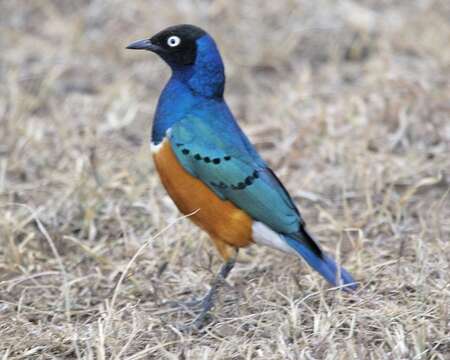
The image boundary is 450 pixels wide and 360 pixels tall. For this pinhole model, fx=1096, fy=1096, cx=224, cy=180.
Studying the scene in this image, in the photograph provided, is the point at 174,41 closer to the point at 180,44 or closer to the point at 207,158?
the point at 180,44

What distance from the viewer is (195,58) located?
5.04m

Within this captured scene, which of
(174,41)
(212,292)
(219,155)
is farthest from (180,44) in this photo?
(212,292)

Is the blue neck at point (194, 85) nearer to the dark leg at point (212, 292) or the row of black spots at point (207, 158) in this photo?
the row of black spots at point (207, 158)

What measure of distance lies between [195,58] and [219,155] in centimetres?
50

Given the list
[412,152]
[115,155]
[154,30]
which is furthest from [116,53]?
[412,152]

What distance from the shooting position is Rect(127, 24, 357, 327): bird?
15.8ft

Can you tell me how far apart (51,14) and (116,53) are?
2.65ft

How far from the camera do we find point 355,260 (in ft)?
17.1

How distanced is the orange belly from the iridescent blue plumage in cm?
3

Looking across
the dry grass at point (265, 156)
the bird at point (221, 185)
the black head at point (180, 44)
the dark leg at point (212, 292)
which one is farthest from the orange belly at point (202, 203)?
the black head at point (180, 44)

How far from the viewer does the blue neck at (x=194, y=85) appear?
4957mm

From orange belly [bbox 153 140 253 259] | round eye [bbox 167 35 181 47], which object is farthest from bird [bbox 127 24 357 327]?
round eye [bbox 167 35 181 47]

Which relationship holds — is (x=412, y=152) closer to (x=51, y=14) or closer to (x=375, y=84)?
(x=375, y=84)

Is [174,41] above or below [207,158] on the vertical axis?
above
